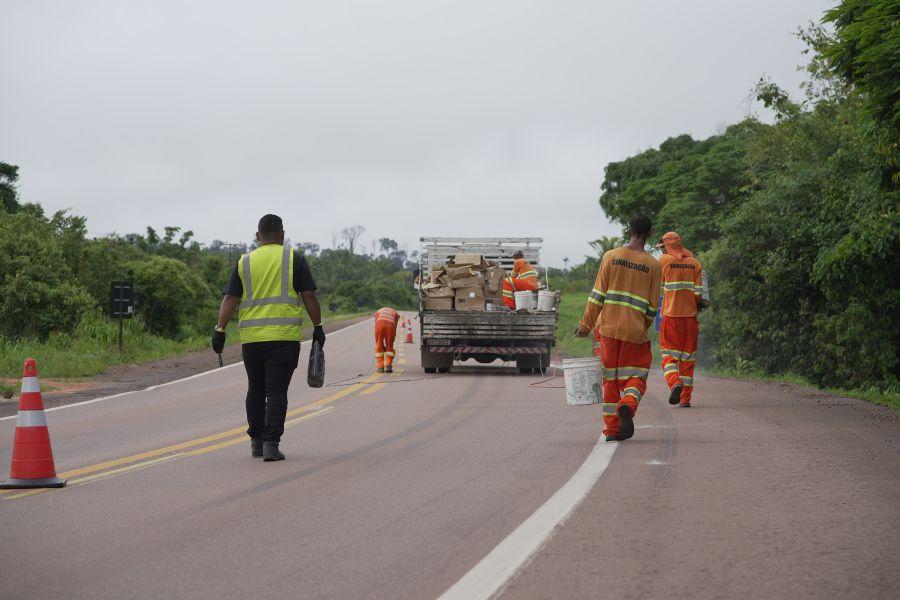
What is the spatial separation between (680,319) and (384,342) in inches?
391

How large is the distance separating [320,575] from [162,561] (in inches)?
35.5

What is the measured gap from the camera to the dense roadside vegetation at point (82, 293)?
27.7 meters

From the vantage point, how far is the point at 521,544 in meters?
5.49

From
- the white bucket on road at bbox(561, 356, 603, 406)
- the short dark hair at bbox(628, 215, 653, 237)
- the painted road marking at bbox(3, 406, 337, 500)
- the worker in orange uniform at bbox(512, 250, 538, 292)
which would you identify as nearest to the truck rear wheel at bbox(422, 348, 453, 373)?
the worker in orange uniform at bbox(512, 250, 538, 292)

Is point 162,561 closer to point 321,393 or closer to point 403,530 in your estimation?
point 403,530

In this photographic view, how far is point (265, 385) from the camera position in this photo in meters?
9.33

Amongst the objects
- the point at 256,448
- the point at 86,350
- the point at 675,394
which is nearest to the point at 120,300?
the point at 86,350

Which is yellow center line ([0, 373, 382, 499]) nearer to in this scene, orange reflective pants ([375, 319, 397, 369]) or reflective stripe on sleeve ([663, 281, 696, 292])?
reflective stripe on sleeve ([663, 281, 696, 292])

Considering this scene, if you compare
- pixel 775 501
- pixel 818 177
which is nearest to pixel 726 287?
pixel 818 177

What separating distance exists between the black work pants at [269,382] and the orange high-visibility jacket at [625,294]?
2717 mm

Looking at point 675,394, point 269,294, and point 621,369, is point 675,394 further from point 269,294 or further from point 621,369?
point 269,294

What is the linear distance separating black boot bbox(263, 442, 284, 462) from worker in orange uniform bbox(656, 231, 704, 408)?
5.63 m

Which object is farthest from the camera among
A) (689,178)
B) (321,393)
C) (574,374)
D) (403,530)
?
(689,178)

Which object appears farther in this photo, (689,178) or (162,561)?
(689,178)
